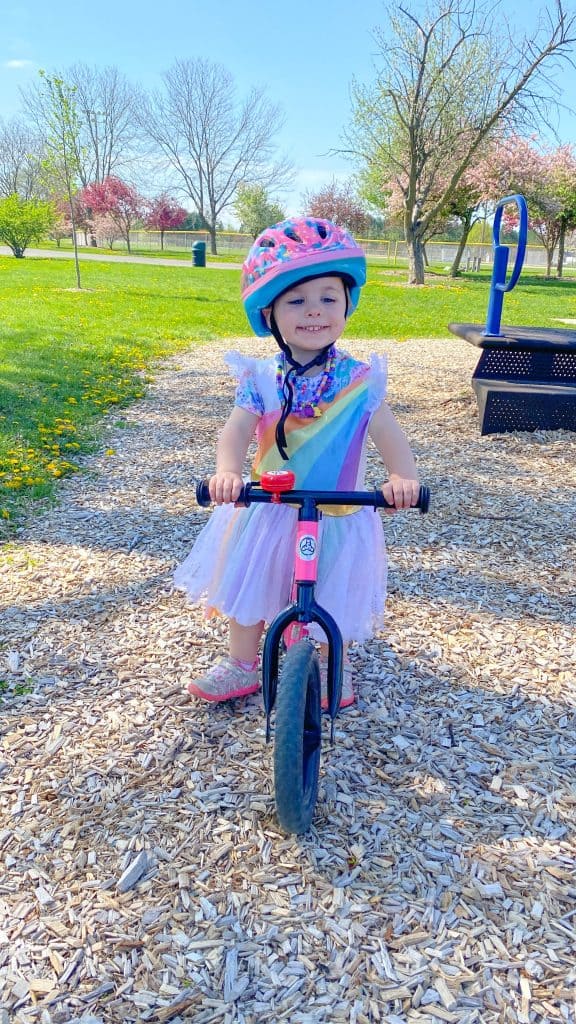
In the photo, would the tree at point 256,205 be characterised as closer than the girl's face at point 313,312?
No

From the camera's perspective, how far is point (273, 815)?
235 cm

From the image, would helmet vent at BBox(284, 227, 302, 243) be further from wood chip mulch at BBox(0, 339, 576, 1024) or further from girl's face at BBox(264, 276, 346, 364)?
wood chip mulch at BBox(0, 339, 576, 1024)

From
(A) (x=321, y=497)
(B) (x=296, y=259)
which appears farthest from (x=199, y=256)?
(A) (x=321, y=497)

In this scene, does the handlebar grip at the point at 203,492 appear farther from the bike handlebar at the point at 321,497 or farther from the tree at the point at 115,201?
the tree at the point at 115,201

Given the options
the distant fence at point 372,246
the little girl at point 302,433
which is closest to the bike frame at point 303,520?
the little girl at point 302,433

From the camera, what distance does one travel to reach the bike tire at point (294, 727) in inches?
75.7

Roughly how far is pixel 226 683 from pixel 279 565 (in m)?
0.60

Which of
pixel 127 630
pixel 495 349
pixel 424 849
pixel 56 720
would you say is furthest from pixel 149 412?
pixel 424 849

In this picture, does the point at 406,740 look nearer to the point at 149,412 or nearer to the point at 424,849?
the point at 424,849

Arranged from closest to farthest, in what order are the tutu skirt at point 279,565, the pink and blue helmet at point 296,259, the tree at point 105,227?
the pink and blue helmet at point 296,259, the tutu skirt at point 279,565, the tree at point 105,227

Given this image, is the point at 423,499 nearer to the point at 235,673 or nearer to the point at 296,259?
the point at 296,259

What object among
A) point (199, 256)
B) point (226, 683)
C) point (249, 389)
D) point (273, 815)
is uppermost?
point (199, 256)

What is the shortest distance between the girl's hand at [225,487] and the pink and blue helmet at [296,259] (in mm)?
580

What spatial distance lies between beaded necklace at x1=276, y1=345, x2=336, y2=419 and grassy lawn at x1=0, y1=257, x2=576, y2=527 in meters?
2.67
